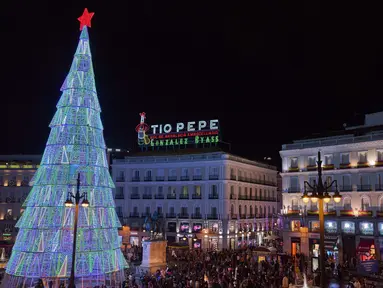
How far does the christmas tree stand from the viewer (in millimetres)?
27906

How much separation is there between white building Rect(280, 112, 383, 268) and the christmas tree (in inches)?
999

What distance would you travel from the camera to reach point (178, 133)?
67375mm

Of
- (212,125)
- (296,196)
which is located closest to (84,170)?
(296,196)

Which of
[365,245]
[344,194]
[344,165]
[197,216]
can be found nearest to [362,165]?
[344,165]

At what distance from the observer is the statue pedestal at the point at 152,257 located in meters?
34.8

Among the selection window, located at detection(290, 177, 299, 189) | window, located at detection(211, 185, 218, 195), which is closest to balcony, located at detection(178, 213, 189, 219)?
window, located at detection(211, 185, 218, 195)

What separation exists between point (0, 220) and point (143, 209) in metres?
22.9

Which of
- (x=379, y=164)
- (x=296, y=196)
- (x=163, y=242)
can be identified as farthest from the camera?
(x=296, y=196)

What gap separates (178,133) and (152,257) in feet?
111

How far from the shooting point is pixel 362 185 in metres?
47.2

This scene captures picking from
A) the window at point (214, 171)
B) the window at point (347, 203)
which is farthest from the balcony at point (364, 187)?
the window at point (214, 171)

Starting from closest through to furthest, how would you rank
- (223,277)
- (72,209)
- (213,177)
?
1. (223,277)
2. (72,209)
3. (213,177)

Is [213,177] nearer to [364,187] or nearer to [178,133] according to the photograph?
[178,133]

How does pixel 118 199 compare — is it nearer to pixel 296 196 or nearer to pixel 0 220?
pixel 0 220
